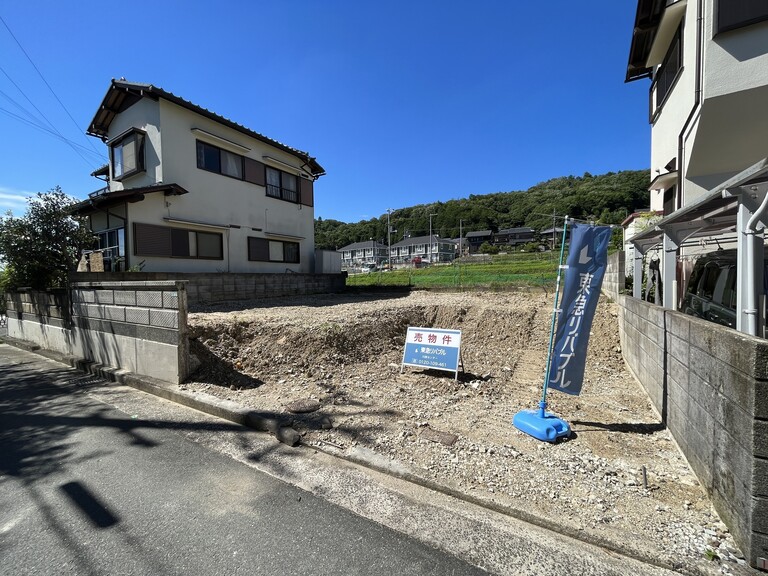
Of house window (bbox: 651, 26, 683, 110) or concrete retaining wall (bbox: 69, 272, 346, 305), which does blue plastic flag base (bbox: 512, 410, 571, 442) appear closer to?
concrete retaining wall (bbox: 69, 272, 346, 305)

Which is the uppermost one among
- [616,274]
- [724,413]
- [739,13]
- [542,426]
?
[739,13]

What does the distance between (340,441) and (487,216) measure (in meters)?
87.1

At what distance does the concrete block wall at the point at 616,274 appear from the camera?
7.10m

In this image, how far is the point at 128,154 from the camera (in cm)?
1227

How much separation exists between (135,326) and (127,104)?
11.6 metres

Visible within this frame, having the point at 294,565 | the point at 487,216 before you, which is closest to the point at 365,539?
the point at 294,565

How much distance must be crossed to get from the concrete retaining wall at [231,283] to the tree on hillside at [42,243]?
1.79ft

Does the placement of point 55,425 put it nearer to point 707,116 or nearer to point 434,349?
point 434,349

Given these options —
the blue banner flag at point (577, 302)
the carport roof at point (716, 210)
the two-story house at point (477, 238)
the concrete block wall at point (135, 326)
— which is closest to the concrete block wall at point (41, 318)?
the concrete block wall at point (135, 326)

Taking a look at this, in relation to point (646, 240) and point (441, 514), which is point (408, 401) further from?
point (646, 240)

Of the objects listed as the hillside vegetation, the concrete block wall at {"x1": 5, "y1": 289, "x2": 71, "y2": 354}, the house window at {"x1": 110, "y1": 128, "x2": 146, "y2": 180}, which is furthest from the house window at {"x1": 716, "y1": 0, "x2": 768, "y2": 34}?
the hillside vegetation

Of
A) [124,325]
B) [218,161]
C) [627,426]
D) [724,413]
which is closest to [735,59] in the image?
[627,426]

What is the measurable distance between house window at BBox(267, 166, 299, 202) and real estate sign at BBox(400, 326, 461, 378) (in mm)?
12524

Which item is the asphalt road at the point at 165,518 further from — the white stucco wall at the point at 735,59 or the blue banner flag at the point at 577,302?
the white stucco wall at the point at 735,59
